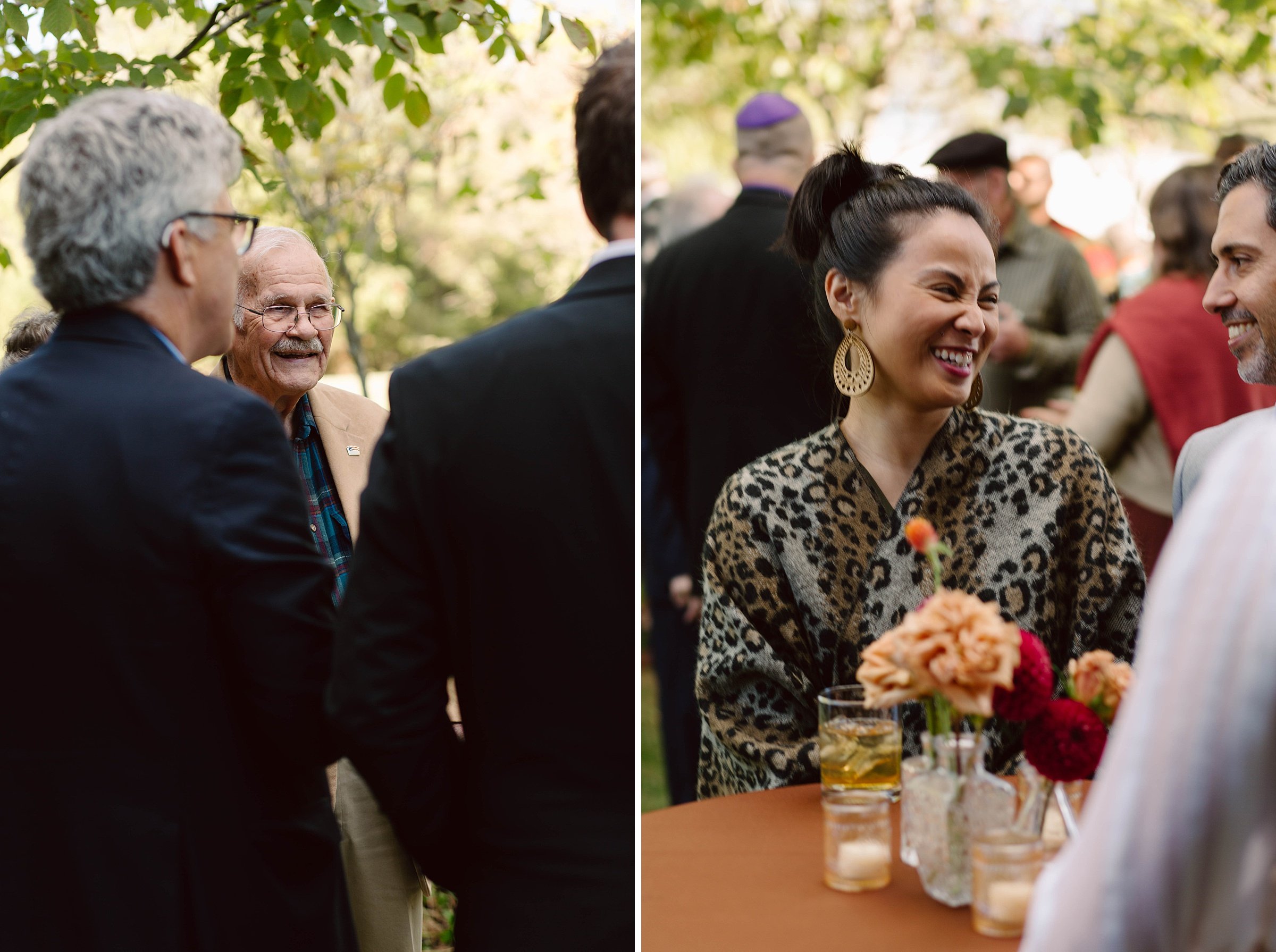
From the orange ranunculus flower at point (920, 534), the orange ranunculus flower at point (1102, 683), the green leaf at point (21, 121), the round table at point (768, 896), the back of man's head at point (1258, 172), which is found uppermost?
the green leaf at point (21, 121)

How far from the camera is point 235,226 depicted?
72.5 inches

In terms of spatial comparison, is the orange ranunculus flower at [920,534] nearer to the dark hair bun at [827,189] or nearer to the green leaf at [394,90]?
the dark hair bun at [827,189]

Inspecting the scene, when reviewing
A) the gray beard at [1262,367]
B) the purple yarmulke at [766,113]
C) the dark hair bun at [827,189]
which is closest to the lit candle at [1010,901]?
the gray beard at [1262,367]

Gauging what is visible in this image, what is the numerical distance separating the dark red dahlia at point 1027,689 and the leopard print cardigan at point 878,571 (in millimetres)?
695

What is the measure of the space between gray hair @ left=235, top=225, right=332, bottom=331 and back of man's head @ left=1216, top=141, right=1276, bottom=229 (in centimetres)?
188

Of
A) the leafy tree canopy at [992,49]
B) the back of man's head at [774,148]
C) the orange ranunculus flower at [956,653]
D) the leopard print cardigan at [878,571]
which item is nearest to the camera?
the orange ranunculus flower at [956,653]

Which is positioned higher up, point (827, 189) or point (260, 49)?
point (260, 49)

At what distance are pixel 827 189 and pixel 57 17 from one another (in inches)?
61.0

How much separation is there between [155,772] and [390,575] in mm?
413

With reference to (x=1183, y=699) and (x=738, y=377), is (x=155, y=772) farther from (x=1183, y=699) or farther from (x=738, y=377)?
(x=738, y=377)

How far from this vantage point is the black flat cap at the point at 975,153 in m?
4.59

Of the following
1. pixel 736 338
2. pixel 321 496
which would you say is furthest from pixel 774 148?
pixel 321 496

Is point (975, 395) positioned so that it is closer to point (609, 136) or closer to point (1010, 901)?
point (609, 136)

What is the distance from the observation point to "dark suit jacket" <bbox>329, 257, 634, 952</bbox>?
1.69 meters
